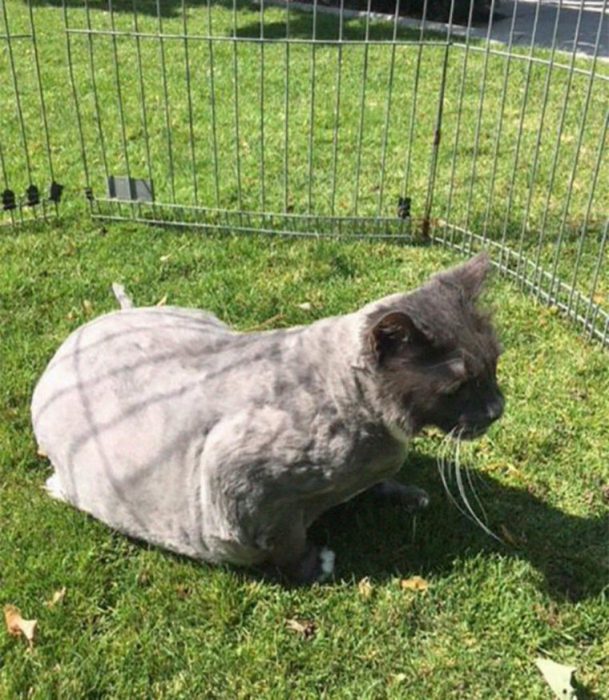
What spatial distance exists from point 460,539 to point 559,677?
72 centimetres

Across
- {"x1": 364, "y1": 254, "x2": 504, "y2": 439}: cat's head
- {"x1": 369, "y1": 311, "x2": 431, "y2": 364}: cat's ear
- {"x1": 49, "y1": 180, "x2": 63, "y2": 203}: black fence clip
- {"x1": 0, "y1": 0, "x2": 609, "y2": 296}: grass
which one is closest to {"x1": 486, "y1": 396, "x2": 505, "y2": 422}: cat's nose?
{"x1": 364, "y1": 254, "x2": 504, "y2": 439}: cat's head

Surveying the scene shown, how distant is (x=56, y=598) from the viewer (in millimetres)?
3266

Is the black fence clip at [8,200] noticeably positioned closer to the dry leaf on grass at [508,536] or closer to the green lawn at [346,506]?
the green lawn at [346,506]

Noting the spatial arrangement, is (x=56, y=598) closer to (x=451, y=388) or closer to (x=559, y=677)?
(x=451, y=388)

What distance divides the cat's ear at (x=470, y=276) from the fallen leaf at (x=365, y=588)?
3.90 feet

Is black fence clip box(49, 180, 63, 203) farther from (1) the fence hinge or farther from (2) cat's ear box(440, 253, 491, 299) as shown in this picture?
(2) cat's ear box(440, 253, 491, 299)

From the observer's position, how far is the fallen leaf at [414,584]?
3.31 meters

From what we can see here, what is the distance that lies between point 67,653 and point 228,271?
2.87 meters

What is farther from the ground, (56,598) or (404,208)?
(404,208)

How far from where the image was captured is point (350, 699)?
2.94 metres

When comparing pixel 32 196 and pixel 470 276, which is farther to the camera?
pixel 32 196

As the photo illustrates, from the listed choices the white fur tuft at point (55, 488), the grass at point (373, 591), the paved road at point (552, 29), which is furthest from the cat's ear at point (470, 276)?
the paved road at point (552, 29)

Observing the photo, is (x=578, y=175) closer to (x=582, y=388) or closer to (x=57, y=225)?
(x=582, y=388)

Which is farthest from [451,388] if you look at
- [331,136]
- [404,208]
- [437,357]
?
[331,136]
